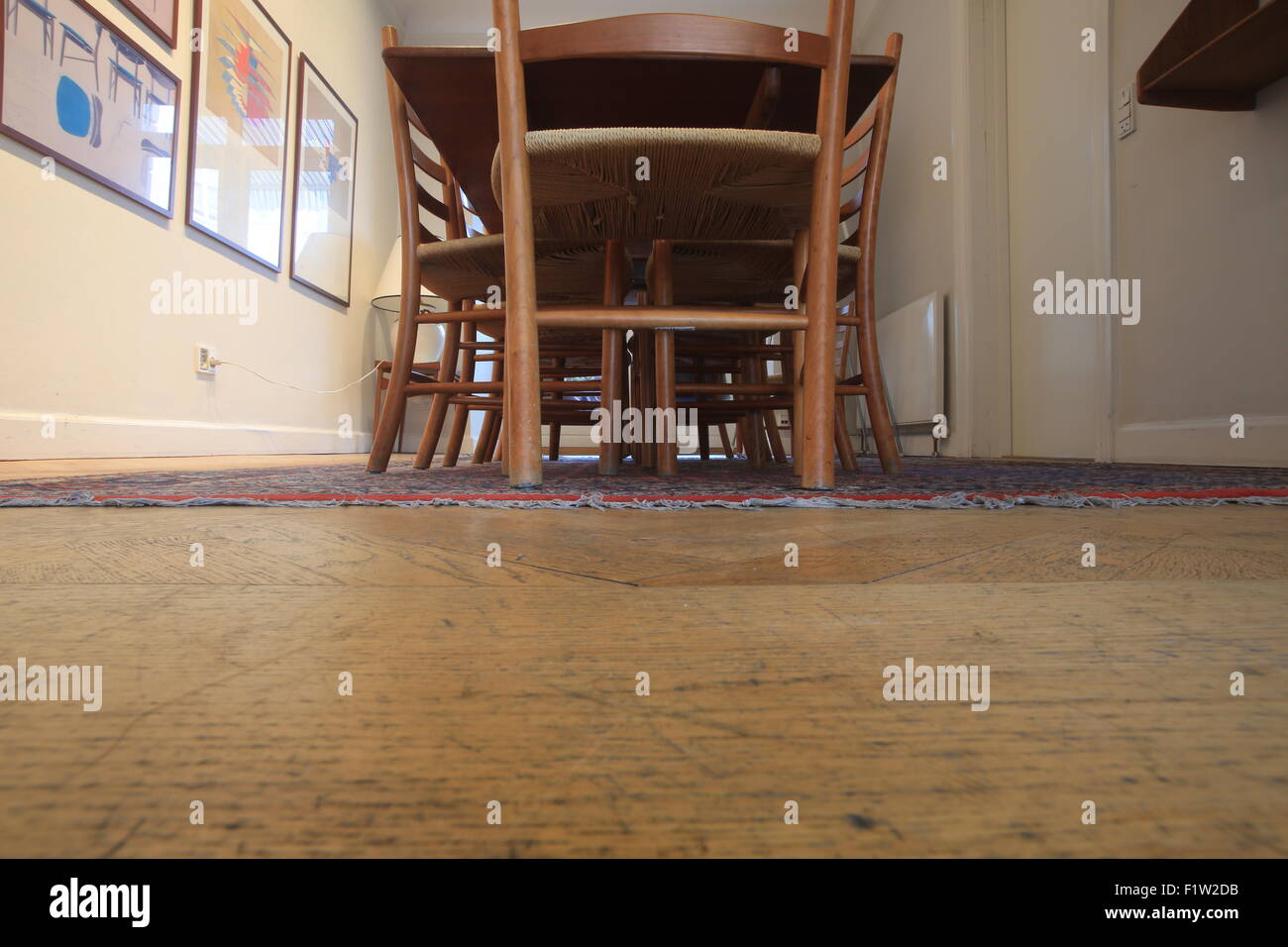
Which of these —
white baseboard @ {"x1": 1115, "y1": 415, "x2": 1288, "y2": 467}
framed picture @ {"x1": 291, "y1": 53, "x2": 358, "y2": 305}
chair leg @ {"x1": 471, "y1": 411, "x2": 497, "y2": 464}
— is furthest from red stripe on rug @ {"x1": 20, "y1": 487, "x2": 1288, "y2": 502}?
framed picture @ {"x1": 291, "y1": 53, "x2": 358, "y2": 305}

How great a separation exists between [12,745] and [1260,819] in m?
0.24

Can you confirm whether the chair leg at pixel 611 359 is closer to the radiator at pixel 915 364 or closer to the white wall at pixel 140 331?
the white wall at pixel 140 331

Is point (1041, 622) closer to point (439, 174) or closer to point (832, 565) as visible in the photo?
point (832, 565)

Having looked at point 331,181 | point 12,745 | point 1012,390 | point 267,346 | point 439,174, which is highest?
point 331,181

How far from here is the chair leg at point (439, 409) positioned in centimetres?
177

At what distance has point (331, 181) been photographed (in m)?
3.75

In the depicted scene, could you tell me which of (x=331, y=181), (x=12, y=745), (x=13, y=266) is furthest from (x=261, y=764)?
(x=331, y=181)

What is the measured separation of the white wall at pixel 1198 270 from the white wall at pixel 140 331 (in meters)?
2.96

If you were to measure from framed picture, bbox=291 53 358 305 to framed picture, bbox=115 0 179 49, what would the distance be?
90 cm

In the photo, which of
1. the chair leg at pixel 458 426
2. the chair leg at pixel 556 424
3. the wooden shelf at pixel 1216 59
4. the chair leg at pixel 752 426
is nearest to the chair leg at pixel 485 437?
the chair leg at pixel 458 426

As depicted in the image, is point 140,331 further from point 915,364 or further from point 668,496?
point 915,364

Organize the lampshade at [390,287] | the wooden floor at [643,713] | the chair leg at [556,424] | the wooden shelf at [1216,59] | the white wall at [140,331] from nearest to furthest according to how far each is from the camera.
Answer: the wooden floor at [643,713], the wooden shelf at [1216,59], the white wall at [140,331], the chair leg at [556,424], the lampshade at [390,287]

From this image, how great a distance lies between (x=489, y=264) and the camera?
1595 millimetres

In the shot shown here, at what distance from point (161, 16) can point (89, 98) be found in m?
0.47
